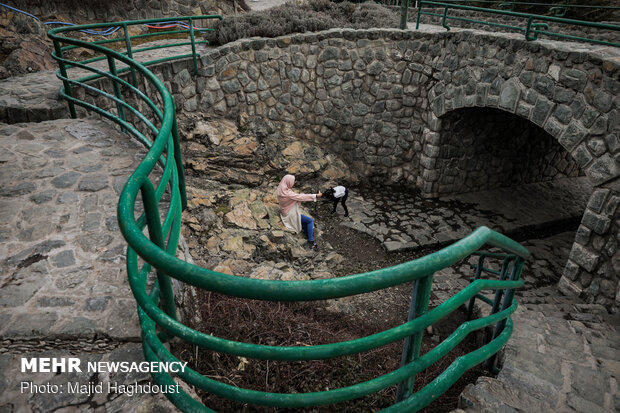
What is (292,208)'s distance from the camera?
6.81m

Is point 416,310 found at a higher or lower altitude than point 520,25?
lower

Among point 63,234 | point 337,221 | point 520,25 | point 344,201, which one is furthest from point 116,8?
point 520,25

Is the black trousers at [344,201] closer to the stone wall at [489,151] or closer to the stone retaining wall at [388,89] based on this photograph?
the stone retaining wall at [388,89]

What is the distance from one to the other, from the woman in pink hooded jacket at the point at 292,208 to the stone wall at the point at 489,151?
372 centimetres

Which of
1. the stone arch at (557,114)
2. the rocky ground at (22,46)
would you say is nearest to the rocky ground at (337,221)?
the stone arch at (557,114)

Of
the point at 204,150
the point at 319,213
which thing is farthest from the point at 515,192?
the point at 204,150

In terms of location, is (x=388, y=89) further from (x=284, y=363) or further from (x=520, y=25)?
(x=284, y=363)

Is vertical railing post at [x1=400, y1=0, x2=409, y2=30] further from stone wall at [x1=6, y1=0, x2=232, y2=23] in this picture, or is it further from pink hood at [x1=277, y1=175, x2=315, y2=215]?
stone wall at [x1=6, y1=0, x2=232, y2=23]

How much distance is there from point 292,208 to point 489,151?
5.22 metres

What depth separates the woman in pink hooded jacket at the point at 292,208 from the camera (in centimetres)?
667

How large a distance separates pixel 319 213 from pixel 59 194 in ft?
16.8

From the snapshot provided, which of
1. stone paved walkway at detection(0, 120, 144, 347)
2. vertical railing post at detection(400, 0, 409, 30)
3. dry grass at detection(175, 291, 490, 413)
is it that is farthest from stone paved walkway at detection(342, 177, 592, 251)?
stone paved walkway at detection(0, 120, 144, 347)

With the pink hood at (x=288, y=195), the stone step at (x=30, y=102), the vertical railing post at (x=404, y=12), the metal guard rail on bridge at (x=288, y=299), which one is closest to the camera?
the metal guard rail on bridge at (x=288, y=299)

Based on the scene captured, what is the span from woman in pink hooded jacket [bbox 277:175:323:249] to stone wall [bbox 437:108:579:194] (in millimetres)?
3724
